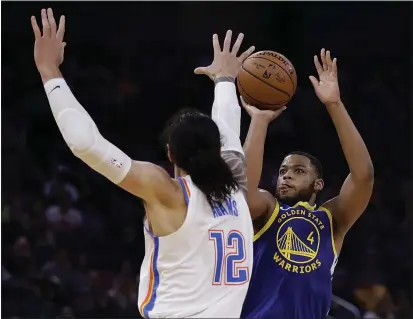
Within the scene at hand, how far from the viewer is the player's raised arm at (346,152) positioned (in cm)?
425

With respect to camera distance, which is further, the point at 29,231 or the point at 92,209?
the point at 92,209

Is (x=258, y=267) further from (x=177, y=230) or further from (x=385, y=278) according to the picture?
(x=385, y=278)

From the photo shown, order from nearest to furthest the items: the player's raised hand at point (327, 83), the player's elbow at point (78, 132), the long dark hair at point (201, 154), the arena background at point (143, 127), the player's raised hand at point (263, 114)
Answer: the player's elbow at point (78, 132)
the long dark hair at point (201, 154)
the player's raised hand at point (263, 114)
the player's raised hand at point (327, 83)
the arena background at point (143, 127)

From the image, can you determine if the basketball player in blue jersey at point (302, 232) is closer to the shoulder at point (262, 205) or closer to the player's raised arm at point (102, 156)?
the shoulder at point (262, 205)

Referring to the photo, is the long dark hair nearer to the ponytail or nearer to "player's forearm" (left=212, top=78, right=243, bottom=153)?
the ponytail

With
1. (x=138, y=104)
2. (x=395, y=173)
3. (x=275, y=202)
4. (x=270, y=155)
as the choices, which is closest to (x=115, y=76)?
(x=138, y=104)

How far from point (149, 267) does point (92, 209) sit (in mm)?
6263

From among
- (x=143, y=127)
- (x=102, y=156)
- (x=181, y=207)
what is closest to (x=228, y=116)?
(x=181, y=207)

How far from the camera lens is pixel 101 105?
1084cm

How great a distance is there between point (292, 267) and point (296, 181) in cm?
59

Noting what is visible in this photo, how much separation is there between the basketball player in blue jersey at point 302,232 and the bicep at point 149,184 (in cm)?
78

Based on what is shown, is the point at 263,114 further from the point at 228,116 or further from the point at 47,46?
the point at 47,46

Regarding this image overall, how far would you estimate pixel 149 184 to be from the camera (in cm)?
316

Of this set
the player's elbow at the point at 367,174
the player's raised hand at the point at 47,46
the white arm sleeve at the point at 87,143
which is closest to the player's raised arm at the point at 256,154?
the player's elbow at the point at 367,174
